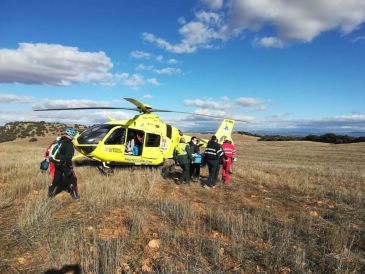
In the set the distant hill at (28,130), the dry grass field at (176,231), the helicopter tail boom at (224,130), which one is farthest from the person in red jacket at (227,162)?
the distant hill at (28,130)

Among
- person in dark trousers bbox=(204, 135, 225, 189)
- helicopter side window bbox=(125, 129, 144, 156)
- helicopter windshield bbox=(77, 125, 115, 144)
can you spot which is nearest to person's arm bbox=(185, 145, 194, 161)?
person in dark trousers bbox=(204, 135, 225, 189)

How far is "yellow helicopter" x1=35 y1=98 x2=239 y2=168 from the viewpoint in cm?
1227

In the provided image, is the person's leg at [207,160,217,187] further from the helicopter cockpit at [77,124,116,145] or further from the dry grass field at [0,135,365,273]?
the helicopter cockpit at [77,124,116,145]

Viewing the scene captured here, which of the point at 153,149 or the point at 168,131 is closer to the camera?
the point at 153,149

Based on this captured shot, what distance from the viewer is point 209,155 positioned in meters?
10.8

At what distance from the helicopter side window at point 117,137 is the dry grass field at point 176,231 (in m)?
3.00

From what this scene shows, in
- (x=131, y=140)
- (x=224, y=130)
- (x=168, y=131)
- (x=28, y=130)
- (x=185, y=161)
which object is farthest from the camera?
(x=28, y=130)

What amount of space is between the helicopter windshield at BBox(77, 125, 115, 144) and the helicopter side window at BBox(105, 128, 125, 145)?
0.80 feet

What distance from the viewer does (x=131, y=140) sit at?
1324 cm

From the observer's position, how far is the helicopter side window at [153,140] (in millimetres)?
13453

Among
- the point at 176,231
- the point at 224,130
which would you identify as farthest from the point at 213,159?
the point at 224,130

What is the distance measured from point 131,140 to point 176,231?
7.77m

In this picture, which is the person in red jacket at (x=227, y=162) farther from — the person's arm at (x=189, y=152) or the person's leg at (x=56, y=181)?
the person's leg at (x=56, y=181)

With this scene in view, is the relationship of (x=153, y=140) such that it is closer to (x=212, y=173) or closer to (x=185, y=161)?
(x=185, y=161)
